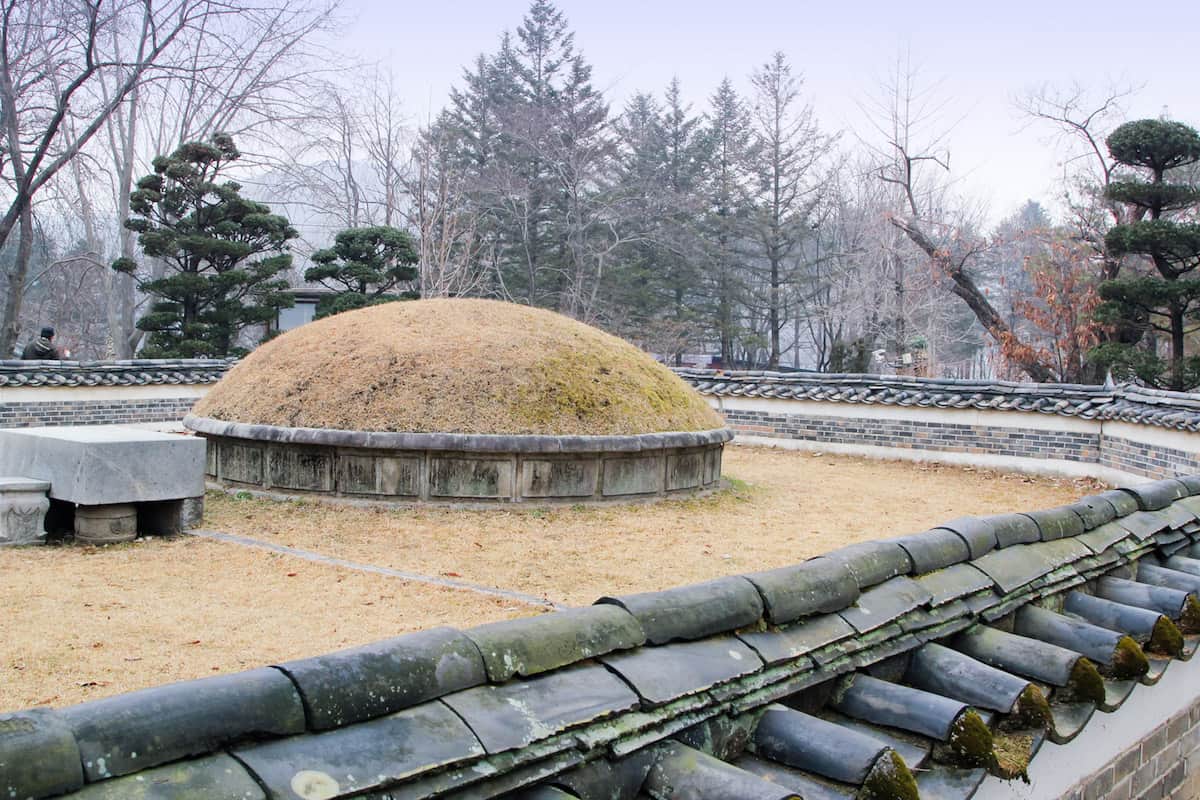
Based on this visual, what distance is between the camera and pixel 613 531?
8.02 metres

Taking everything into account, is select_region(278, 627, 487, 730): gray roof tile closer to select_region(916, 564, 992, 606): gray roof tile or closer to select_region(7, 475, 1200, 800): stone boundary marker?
select_region(7, 475, 1200, 800): stone boundary marker

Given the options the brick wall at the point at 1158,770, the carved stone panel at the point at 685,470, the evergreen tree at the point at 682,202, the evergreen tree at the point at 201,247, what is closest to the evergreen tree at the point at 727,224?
the evergreen tree at the point at 682,202

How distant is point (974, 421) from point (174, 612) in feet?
38.8

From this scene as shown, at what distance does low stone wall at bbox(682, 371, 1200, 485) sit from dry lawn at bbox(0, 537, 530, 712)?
891 centimetres

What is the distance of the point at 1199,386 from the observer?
572 inches

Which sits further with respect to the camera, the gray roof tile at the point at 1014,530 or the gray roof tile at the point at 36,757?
the gray roof tile at the point at 1014,530

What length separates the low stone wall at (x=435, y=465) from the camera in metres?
8.48

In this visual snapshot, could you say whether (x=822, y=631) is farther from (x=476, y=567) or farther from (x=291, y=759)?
(x=476, y=567)

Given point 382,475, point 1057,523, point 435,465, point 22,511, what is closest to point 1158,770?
point 1057,523

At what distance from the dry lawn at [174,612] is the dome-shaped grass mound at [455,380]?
7.39 feet

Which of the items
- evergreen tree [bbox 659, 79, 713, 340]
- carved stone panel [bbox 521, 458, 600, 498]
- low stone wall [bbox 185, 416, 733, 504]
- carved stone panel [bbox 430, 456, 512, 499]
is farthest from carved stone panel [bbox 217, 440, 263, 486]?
evergreen tree [bbox 659, 79, 713, 340]

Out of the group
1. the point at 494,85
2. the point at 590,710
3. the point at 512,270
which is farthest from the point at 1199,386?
the point at 494,85

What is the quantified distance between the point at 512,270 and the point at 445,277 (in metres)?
5.85

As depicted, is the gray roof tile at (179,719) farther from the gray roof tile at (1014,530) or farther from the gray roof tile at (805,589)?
the gray roof tile at (1014,530)
